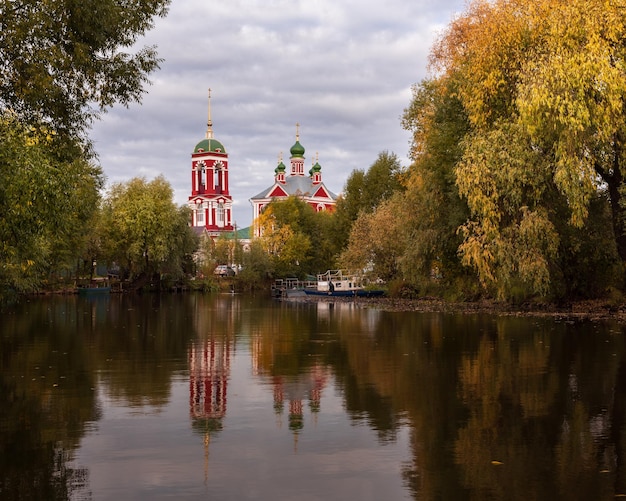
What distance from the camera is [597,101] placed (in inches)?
1054

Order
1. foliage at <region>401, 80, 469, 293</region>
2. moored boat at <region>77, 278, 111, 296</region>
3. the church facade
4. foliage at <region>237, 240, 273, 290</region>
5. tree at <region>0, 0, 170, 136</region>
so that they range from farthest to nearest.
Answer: the church facade, foliage at <region>237, 240, 273, 290</region>, moored boat at <region>77, 278, 111, 296</region>, foliage at <region>401, 80, 469, 293</region>, tree at <region>0, 0, 170, 136</region>

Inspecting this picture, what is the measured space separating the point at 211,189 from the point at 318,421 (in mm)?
142905

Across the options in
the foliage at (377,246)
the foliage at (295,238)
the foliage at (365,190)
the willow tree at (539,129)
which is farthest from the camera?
the foliage at (295,238)

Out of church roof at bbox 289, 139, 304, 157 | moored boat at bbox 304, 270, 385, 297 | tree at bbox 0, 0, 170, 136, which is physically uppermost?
church roof at bbox 289, 139, 304, 157

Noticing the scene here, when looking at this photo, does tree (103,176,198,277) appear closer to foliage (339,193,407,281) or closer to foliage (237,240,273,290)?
foliage (237,240,273,290)

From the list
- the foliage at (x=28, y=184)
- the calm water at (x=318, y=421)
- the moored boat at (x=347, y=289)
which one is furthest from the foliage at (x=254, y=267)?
the calm water at (x=318, y=421)

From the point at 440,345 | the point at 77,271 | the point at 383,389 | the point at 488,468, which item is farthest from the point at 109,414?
the point at 77,271

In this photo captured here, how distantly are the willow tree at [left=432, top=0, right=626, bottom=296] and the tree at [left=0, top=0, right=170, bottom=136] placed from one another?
560 inches

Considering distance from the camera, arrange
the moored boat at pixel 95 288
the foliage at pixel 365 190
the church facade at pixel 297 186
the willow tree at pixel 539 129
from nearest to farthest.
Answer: the willow tree at pixel 539 129 < the moored boat at pixel 95 288 < the foliage at pixel 365 190 < the church facade at pixel 297 186

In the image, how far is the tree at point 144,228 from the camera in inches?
3100

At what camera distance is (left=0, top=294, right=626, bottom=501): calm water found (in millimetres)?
7730

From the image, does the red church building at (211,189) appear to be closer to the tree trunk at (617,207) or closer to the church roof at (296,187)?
the church roof at (296,187)

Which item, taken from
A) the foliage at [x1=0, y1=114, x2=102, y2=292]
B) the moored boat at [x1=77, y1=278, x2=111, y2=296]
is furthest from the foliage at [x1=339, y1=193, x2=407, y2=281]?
the foliage at [x1=0, y1=114, x2=102, y2=292]

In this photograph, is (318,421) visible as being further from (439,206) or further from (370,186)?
(370,186)
